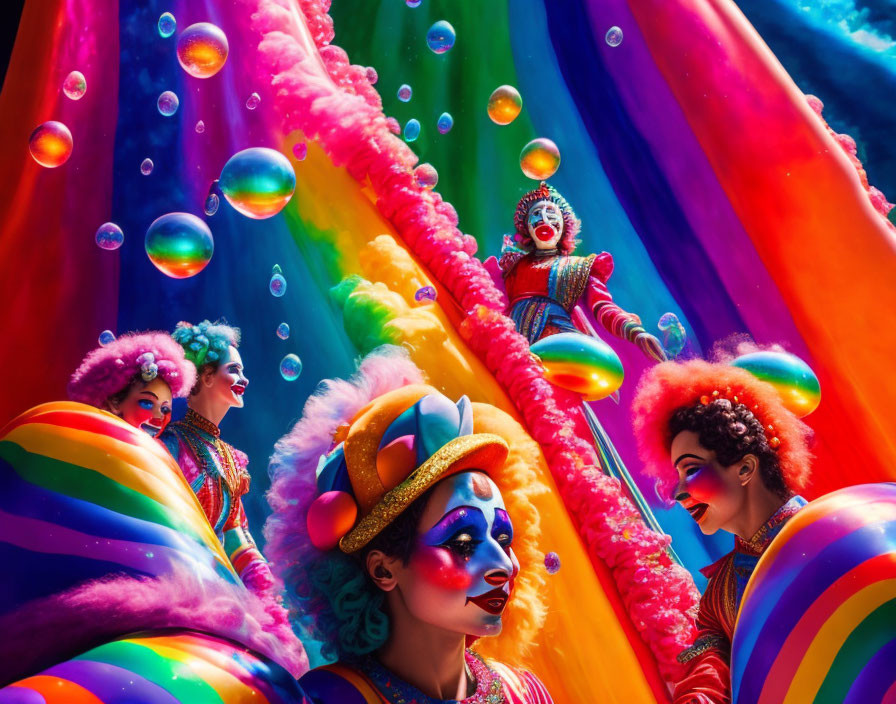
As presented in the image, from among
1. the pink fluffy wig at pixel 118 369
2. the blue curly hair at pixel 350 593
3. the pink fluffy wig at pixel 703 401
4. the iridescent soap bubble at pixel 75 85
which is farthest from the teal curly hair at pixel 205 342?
the blue curly hair at pixel 350 593

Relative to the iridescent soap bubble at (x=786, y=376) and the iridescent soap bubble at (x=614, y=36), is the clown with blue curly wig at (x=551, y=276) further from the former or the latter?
the iridescent soap bubble at (x=786, y=376)

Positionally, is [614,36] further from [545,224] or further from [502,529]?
[502,529]

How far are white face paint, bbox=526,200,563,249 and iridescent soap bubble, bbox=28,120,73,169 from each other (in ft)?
5.58

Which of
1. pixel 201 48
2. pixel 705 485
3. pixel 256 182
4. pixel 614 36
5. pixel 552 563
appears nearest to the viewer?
pixel 705 485

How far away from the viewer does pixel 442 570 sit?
1460 mm

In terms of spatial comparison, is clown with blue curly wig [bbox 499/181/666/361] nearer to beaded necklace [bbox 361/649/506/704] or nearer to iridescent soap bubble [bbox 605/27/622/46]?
iridescent soap bubble [bbox 605/27/622/46]

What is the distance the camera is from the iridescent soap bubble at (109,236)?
111 inches

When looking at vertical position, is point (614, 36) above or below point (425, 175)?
above

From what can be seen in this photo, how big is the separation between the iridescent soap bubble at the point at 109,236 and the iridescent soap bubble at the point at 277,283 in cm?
47

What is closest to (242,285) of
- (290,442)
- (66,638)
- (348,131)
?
(348,131)

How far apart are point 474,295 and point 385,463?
1.32 m

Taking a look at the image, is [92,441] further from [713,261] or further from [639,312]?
[639,312]

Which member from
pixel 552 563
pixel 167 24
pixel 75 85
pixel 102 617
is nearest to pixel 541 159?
pixel 167 24

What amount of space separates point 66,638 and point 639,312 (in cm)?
320
